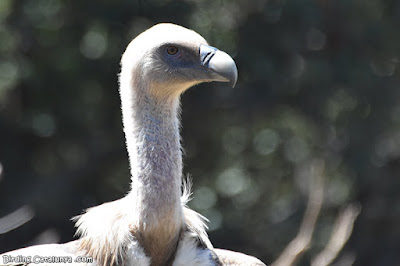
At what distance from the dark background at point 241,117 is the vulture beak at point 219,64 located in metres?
3.77

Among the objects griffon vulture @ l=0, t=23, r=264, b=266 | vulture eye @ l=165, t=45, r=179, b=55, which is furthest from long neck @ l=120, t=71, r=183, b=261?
vulture eye @ l=165, t=45, r=179, b=55

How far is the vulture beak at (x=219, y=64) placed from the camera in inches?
139

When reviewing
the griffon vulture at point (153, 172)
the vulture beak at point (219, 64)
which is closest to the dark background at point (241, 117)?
the griffon vulture at point (153, 172)

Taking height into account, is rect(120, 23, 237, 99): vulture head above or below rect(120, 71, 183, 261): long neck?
above

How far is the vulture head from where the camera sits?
3.61 meters

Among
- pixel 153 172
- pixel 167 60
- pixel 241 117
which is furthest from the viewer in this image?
pixel 241 117

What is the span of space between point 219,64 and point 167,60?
249 millimetres

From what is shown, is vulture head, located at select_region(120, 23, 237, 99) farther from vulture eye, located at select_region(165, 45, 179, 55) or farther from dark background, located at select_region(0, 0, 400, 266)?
dark background, located at select_region(0, 0, 400, 266)

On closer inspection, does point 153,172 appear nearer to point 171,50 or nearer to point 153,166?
point 153,166

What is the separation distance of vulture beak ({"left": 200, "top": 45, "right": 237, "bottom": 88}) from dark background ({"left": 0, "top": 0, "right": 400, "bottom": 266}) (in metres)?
3.77

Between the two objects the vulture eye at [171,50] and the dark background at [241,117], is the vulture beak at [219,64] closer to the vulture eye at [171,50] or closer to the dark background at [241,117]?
the vulture eye at [171,50]

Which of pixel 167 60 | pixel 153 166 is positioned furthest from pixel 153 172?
pixel 167 60


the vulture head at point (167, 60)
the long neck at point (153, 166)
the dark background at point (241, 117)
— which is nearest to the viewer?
the long neck at point (153, 166)

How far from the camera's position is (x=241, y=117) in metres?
8.70
